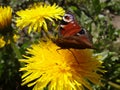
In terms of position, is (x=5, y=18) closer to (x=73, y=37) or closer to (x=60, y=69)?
(x=60, y=69)

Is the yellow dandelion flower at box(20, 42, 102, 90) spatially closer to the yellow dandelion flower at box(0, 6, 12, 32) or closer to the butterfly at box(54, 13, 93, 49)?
the butterfly at box(54, 13, 93, 49)

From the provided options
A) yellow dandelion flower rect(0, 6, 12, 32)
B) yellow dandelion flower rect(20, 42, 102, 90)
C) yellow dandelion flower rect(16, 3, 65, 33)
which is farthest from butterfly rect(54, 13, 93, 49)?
yellow dandelion flower rect(0, 6, 12, 32)

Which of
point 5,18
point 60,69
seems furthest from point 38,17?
point 60,69

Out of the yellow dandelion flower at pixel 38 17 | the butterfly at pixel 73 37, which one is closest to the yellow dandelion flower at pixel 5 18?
the yellow dandelion flower at pixel 38 17

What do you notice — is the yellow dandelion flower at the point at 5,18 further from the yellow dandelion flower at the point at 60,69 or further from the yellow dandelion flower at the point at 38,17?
the yellow dandelion flower at the point at 60,69

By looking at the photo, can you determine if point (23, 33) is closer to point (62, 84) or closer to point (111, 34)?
point (111, 34)

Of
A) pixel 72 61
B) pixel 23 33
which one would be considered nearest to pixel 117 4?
pixel 23 33
